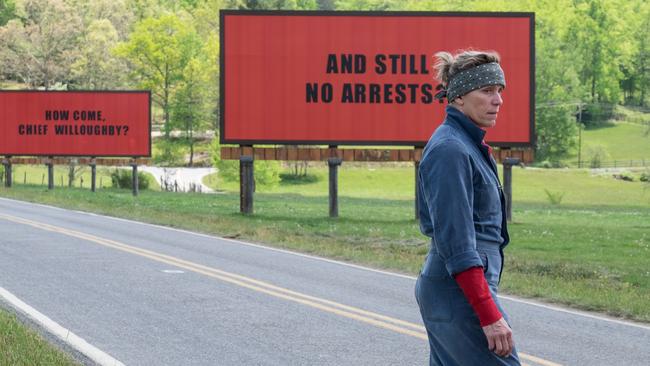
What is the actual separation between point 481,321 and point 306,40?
27312 millimetres

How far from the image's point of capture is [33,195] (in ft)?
144

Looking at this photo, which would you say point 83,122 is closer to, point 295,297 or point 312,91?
point 312,91

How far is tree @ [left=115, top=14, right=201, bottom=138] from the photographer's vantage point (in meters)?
86.2

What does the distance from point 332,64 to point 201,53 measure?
6473 cm

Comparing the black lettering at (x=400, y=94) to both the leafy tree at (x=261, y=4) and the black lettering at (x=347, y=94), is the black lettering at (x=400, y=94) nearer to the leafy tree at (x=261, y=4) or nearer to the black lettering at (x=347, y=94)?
the black lettering at (x=347, y=94)

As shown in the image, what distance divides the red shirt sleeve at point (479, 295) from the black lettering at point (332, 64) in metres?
27.1

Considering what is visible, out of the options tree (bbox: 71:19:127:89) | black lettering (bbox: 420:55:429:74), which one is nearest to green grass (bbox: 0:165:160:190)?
tree (bbox: 71:19:127:89)

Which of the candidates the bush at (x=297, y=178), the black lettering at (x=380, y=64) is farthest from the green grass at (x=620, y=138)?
the black lettering at (x=380, y=64)

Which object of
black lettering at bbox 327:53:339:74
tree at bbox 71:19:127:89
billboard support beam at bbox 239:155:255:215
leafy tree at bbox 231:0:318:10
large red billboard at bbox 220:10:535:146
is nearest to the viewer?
large red billboard at bbox 220:10:535:146

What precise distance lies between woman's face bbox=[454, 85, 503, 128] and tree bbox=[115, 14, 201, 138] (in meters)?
82.9

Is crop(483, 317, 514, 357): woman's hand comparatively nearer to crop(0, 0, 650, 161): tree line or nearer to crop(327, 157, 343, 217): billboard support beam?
crop(327, 157, 343, 217): billboard support beam

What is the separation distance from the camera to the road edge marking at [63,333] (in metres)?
8.97

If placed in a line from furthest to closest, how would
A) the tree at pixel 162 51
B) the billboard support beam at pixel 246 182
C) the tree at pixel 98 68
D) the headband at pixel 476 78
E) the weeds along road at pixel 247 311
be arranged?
the tree at pixel 98 68, the tree at pixel 162 51, the billboard support beam at pixel 246 182, the weeds along road at pixel 247 311, the headband at pixel 476 78

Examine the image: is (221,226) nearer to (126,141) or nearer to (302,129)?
(302,129)
